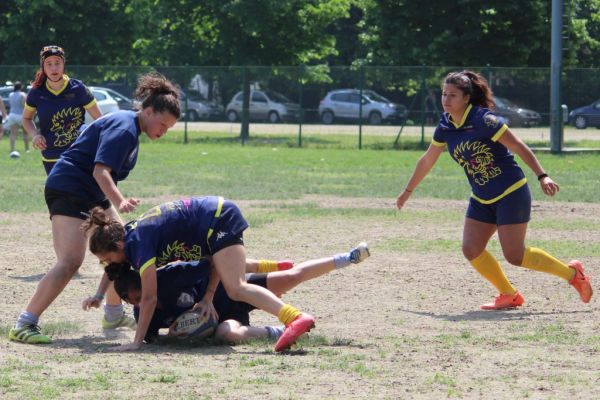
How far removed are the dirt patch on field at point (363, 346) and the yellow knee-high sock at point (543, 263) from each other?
28 centimetres

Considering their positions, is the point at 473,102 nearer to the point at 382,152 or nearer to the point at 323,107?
the point at 382,152

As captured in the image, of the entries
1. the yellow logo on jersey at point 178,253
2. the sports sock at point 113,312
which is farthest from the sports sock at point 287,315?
the sports sock at point 113,312

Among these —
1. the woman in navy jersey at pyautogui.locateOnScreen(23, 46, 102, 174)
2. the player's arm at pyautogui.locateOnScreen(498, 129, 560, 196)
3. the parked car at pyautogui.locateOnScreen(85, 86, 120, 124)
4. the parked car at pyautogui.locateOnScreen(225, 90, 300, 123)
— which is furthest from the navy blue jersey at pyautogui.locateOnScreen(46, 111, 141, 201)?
the parked car at pyautogui.locateOnScreen(225, 90, 300, 123)

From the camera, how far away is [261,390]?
5973 mm

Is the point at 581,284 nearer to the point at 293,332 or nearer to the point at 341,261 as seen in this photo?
the point at 341,261

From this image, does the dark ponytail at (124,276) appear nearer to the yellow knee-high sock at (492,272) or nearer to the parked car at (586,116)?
the yellow knee-high sock at (492,272)

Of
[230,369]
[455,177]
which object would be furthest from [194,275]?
[455,177]

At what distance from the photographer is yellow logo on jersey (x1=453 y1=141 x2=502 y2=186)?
8664 mm

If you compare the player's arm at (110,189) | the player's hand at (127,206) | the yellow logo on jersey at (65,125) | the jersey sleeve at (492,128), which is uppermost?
the jersey sleeve at (492,128)

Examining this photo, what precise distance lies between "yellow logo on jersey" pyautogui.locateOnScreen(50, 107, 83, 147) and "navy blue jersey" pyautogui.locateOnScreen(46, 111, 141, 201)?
2687 millimetres

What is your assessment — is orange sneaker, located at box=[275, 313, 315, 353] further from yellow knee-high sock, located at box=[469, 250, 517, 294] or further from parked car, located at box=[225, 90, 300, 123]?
parked car, located at box=[225, 90, 300, 123]

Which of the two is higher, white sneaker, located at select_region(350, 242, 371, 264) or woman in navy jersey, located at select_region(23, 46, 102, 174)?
woman in navy jersey, located at select_region(23, 46, 102, 174)

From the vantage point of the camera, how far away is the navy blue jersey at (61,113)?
10430 millimetres

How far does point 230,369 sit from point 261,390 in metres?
0.59
